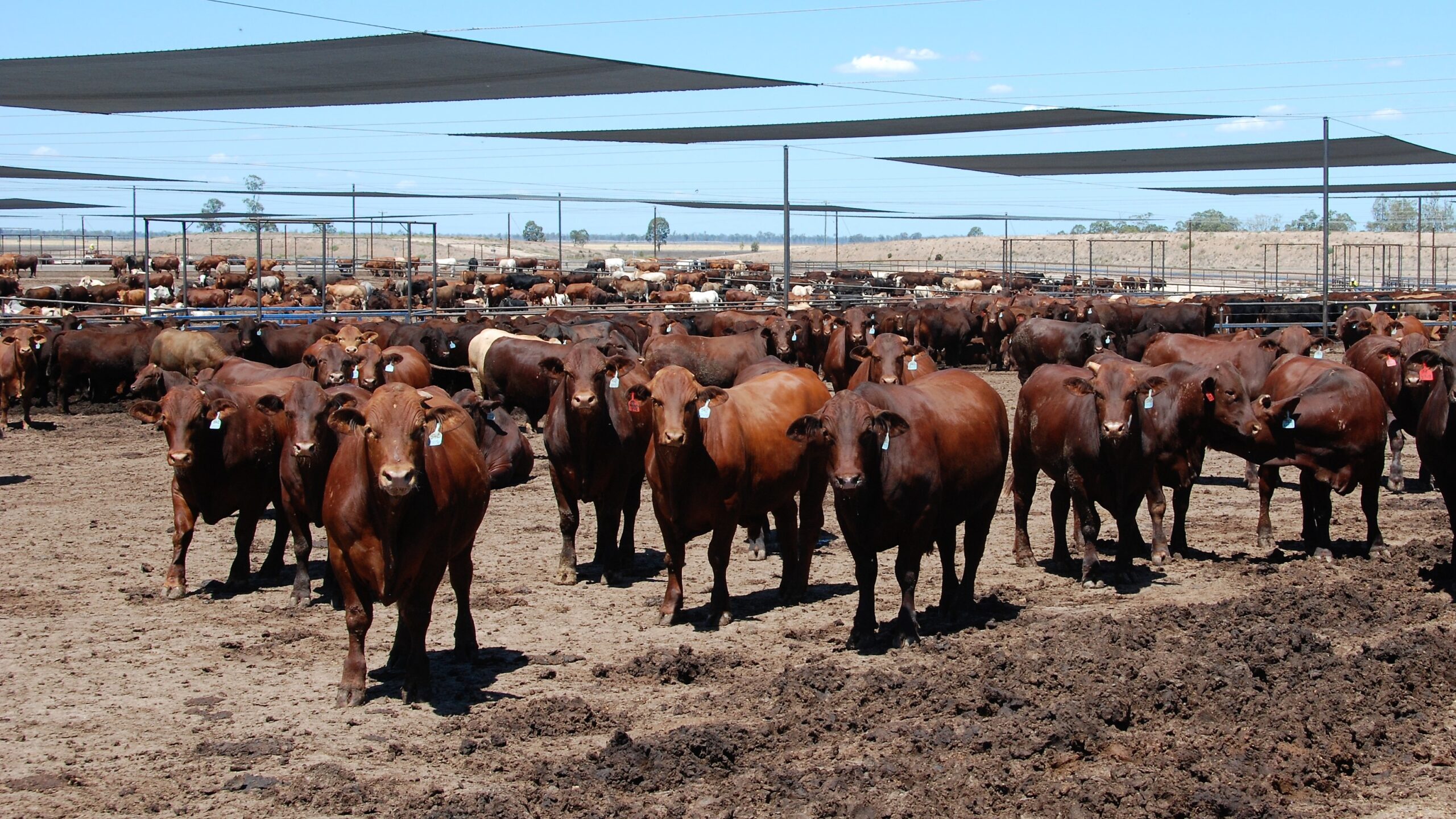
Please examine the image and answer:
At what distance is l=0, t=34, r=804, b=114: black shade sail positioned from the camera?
1222cm

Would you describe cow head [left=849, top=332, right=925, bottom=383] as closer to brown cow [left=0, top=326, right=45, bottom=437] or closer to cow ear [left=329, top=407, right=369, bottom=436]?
cow ear [left=329, top=407, right=369, bottom=436]

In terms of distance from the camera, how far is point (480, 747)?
592 centimetres

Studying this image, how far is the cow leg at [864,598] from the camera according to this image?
7414mm

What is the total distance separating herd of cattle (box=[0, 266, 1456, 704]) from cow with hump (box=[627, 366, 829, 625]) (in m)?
0.02

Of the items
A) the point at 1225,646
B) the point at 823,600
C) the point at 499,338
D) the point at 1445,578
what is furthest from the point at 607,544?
the point at 499,338

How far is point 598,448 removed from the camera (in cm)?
967

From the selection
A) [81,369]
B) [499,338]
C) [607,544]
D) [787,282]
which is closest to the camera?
[607,544]

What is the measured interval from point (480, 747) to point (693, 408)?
2787 mm

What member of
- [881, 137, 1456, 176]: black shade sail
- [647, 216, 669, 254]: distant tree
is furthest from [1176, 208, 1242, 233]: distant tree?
[881, 137, 1456, 176]: black shade sail

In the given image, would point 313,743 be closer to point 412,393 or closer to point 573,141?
point 412,393

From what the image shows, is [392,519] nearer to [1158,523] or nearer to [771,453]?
[771,453]

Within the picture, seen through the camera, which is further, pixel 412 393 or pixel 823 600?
pixel 823 600

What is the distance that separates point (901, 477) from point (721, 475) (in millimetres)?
1308

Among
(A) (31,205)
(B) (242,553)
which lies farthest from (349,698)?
(A) (31,205)
